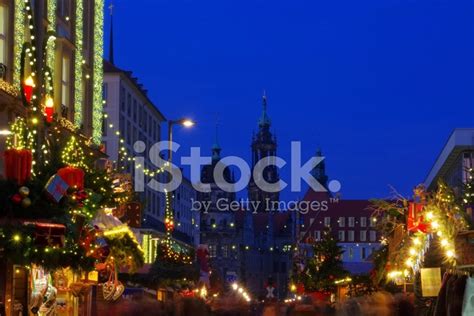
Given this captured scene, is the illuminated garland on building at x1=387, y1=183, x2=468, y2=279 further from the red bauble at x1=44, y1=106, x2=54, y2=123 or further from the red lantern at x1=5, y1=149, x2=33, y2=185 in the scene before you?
the red bauble at x1=44, y1=106, x2=54, y2=123

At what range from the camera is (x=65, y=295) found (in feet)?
88.5

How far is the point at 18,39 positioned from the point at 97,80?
10033 millimetres

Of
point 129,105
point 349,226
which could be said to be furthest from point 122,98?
point 349,226

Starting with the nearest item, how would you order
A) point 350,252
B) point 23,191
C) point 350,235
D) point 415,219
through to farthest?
1. point 23,191
2. point 415,219
3. point 350,252
4. point 350,235

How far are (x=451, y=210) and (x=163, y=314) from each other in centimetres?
828

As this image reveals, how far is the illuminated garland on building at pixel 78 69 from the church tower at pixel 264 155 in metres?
138

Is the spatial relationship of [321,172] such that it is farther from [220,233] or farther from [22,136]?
[22,136]

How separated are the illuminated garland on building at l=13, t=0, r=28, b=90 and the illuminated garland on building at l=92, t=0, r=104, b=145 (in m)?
8.64

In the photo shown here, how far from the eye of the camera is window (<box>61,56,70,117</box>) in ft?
113

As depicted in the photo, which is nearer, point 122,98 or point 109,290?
point 109,290

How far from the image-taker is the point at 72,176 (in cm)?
1955

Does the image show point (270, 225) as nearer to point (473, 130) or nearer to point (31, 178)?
point (473, 130)

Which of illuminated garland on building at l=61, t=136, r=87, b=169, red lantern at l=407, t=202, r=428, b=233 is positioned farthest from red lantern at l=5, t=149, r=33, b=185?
red lantern at l=407, t=202, r=428, b=233

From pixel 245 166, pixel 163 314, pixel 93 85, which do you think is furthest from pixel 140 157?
pixel 163 314
